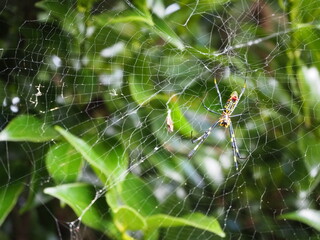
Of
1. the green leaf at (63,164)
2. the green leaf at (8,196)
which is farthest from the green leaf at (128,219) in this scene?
the green leaf at (8,196)

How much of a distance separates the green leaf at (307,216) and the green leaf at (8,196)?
58 centimetres

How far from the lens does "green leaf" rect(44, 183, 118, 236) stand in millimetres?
966

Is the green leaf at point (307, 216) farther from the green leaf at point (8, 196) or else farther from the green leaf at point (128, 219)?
the green leaf at point (8, 196)


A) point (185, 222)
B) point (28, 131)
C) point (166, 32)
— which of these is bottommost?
point (185, 222)

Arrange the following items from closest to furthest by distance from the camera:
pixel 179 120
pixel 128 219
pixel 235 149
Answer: pixel 128 219 < pixel 179 120 < pixel 235 149

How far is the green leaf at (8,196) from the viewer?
3.46 feet

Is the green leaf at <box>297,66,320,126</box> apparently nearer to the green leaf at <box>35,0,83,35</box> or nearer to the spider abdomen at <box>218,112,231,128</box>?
the spider abdomen at <box>218,112,231,128</box>

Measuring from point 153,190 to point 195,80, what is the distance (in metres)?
0.28

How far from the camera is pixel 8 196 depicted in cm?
109

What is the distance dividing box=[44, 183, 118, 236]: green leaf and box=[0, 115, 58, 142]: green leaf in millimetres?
149

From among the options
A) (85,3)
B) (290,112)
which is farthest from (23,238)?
(290,112)

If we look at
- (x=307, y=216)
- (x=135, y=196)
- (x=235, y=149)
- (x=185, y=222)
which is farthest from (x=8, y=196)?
(x=307, y=216)

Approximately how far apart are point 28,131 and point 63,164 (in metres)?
0.11

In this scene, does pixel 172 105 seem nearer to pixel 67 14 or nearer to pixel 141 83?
pixel 141 83
